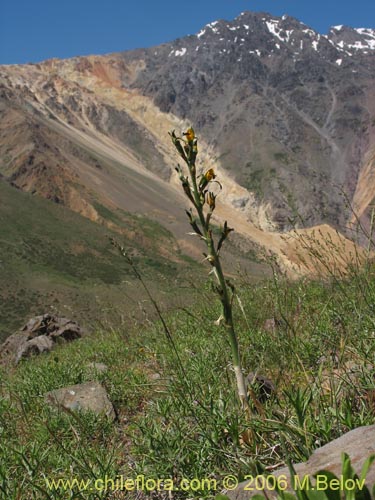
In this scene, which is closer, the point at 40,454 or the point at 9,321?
the point at 40,454

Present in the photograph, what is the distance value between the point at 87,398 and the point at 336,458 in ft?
9.52

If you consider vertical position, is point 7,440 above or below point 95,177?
above

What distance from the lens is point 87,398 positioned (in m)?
4.23

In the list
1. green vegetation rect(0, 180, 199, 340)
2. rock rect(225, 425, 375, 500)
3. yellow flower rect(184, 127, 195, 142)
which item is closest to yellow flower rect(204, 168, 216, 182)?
yellow flower rect(184, 127, 195, 142)

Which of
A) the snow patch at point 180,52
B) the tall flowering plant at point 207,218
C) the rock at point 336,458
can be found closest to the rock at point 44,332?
the tall flowering plant at point 207,218

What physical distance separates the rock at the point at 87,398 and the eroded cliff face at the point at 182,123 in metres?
79.4

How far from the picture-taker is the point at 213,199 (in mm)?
2156

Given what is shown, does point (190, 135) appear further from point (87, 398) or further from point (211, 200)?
point (87, 398)

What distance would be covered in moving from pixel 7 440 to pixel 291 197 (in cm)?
294

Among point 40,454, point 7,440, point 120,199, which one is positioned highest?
point 40,454

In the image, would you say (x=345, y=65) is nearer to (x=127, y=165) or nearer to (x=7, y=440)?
A: (x=127, y=165)

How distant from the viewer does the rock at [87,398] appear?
12.9 feet

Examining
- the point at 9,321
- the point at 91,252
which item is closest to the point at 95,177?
the point at 91,252

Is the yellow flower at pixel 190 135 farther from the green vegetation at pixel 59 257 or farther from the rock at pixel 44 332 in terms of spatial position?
the green vegetation at pixel 59 257
